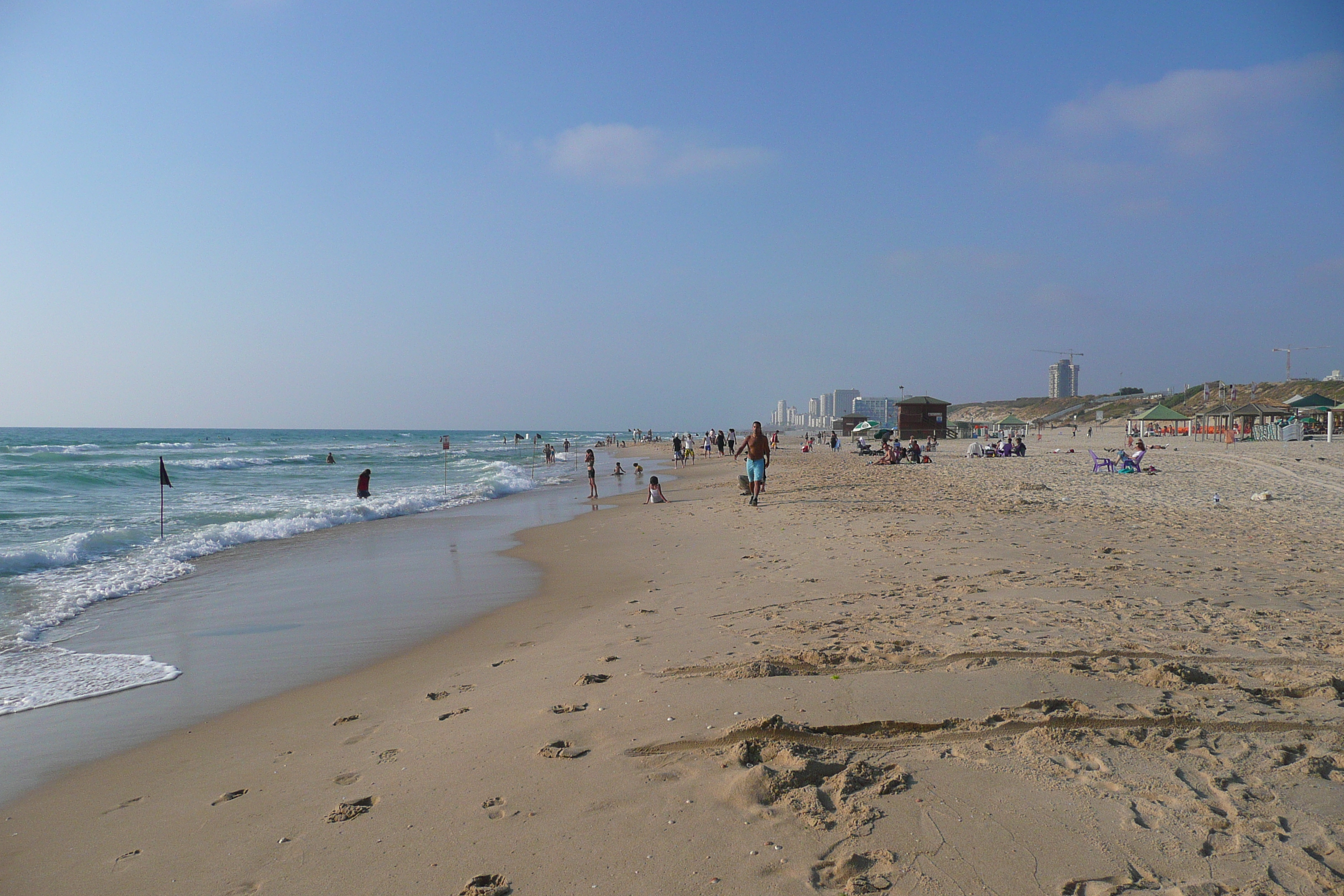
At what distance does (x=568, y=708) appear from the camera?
13.5 ft

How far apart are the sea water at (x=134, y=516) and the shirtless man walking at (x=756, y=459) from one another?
9.09 metres

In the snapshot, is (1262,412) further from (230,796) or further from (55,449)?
(55,449)

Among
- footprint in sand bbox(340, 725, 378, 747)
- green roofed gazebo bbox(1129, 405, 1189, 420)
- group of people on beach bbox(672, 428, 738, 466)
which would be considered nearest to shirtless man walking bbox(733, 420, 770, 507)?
footprint in sand bbox(340, 725, 378, 747)

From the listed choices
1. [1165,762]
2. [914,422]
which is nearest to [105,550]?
[1165,762]

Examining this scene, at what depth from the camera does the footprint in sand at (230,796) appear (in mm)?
3436

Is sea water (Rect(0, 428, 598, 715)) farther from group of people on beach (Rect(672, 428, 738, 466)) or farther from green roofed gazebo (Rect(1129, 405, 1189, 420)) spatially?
green roofed gazebo (Rect(1129, 405, 1189, 420))

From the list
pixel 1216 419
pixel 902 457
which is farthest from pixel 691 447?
pixel 1216 419

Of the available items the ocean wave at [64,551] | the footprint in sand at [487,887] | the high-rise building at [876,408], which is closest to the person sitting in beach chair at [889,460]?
the ocean wave at [64,551]

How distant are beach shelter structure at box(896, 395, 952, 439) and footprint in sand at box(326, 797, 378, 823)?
51969 mm

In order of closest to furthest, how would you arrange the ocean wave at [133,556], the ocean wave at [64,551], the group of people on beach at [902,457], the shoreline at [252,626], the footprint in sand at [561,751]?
the footprint in sand at [561,751]
the shoreline at [252,626]
the ocean wave at [133,556]
the ocean wave at [64,551]
the group of people on beach at [902,457]

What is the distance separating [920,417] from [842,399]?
5293 inches

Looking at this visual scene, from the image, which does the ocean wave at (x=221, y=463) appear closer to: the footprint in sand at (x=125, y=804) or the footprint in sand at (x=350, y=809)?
the footprint in sand at (x=125, y=804)

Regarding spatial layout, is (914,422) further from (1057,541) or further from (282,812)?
(282,812)

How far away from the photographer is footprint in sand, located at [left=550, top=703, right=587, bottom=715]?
13.3ft
